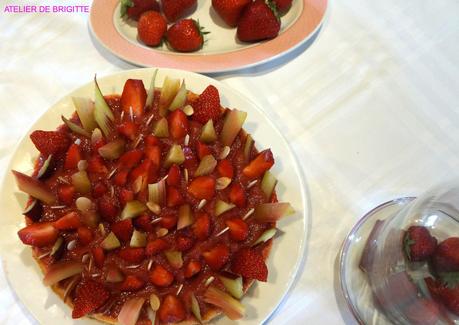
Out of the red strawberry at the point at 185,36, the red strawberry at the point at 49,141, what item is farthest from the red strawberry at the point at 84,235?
the red strawberry at the point at 185,36

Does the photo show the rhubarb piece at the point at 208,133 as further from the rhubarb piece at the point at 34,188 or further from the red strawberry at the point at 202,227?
the rhubarb piece at the point at 34,188

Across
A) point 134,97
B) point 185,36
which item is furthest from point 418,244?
point 185,36

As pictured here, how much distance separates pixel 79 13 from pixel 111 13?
165 millimetres

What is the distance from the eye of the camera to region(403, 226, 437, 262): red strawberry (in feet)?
3.33

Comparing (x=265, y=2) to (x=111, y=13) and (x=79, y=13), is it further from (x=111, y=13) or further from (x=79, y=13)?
(x=79, y=13)

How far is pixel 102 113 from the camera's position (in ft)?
4.00

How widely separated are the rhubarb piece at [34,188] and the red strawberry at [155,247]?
281mm

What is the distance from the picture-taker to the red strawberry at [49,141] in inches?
45.8

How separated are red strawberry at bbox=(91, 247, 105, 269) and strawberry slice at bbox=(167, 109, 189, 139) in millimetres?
347

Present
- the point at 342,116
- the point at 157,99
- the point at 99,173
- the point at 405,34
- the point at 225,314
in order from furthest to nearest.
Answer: the point at 405,34
the point at 342,116
the point at 157,99
the point at 99,173
the point at 225,314

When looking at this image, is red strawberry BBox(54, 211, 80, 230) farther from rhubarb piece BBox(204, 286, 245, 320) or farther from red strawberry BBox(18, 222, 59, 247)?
rhubarb piece BBox(204, 286, 245, 320)

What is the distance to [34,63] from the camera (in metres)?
1.53

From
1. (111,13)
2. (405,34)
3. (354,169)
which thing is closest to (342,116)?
(354,169)

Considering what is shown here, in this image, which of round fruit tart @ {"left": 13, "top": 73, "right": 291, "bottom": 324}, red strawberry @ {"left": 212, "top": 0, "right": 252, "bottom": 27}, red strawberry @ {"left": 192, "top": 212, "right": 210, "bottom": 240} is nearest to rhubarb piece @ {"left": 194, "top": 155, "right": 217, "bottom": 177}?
round fruit tart @ {"left": 13, "top": 73, "right": 291, "bottom": 324}
